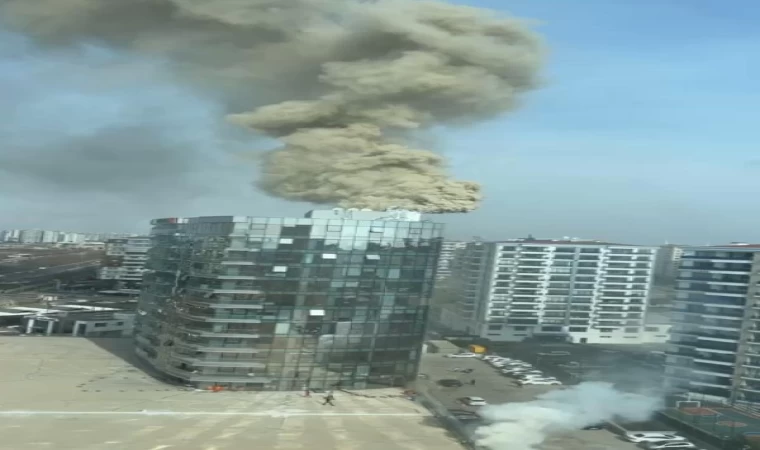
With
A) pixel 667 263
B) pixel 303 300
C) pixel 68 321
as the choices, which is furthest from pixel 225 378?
pixel 68 321

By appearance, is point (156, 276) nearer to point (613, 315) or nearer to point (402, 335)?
point (402, 335)

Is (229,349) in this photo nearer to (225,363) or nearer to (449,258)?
(225,363)

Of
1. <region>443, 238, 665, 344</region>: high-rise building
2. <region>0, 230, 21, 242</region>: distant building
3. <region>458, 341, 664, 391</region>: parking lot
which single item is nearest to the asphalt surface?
<region>458, 341, 664, 391</region>: parking lot

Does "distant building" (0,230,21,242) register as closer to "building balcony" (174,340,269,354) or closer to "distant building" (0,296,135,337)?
"distant building" (0,296,135,337)

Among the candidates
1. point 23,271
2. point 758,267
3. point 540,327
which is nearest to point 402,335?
point 540,327

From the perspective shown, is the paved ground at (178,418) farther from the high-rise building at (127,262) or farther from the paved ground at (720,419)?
the high-rise building at (127,262)

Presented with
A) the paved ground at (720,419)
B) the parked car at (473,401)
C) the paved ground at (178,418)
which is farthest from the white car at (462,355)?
the paved ground at (720,419)
